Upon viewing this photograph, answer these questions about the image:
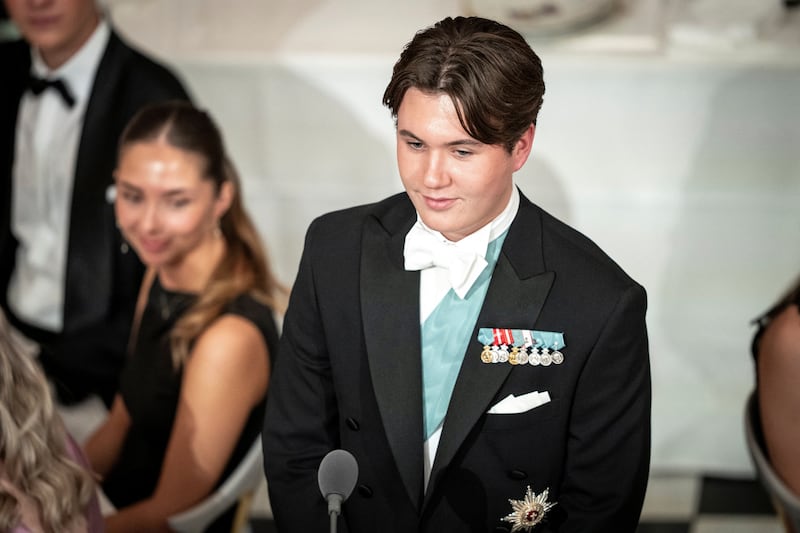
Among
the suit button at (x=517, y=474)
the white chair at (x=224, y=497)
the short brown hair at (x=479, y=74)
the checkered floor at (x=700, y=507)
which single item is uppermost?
the short brown hair at (x=479, y=74)

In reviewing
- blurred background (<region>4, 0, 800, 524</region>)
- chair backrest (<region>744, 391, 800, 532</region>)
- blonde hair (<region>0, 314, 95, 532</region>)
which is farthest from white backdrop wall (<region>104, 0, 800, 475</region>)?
blonde hair (<region>0, 314, 95, 532</region>)

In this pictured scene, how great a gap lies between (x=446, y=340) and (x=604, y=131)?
1231 mm

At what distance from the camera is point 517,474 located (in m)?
2.12

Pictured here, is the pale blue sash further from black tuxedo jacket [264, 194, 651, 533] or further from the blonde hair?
the blonde hair

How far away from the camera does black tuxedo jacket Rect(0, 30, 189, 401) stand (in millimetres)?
3135

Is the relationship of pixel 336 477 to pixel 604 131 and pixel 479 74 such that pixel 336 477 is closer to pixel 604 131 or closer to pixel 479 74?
pixel 479 74

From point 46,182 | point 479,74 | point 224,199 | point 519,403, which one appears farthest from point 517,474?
point 46,182

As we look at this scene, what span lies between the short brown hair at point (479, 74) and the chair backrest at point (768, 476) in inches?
53.8

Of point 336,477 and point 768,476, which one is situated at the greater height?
point 336,477

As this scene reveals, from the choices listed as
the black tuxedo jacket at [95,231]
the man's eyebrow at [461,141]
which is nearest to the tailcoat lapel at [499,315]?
the man's eyebrow at [461,141]

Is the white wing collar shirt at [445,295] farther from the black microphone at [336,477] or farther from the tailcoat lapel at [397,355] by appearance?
the black microphone at [336,477]

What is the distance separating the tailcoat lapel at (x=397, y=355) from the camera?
82.3 inches

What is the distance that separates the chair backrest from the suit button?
100cm

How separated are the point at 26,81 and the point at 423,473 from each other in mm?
1780
